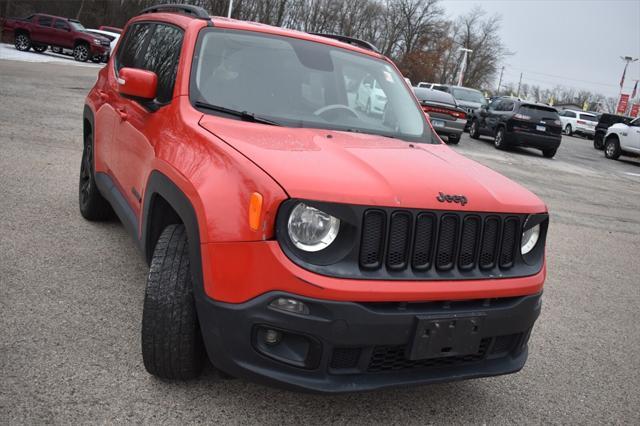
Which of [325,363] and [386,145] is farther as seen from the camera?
[386,145]

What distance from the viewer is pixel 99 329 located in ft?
11.1

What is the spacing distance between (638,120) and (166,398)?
21.9 m

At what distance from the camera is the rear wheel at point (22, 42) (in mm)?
28578

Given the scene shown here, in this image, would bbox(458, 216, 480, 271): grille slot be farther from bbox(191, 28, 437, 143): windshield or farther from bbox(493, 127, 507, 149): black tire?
bbox(493, 127, 507, 149): black tire

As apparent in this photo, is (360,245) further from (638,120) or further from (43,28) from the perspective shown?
(43,28)

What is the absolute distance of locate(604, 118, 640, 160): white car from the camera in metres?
20.7

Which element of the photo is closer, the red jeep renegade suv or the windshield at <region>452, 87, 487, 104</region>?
the red jeep renegade suv

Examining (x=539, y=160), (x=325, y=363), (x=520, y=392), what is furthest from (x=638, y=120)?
(x=325, y=363)

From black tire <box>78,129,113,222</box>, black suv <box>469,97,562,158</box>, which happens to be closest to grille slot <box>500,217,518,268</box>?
black tire <box>78,129,113,222</box>

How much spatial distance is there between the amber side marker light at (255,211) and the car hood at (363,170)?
11cm

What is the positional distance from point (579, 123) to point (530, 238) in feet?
131

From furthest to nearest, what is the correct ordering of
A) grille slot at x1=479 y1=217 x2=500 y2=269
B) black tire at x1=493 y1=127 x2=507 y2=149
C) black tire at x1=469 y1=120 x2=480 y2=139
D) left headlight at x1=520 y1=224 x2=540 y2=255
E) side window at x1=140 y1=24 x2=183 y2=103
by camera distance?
1. black tire at x1=469 y1=120 x2=480 y2=139
2. black tire at x1=493 y1=127 x2=507 y2=149
3. side window at x1=140 y1=24 x2=183 y2=103
4. left headlight at x1=520 y1=224 x2=540 y2=255
5. grille slot at x1=479 y1=217 x2=500 y2=269

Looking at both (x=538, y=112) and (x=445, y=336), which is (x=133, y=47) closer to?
(x=445, y=336)

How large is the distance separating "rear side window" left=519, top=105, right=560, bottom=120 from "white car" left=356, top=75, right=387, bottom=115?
1566cm
